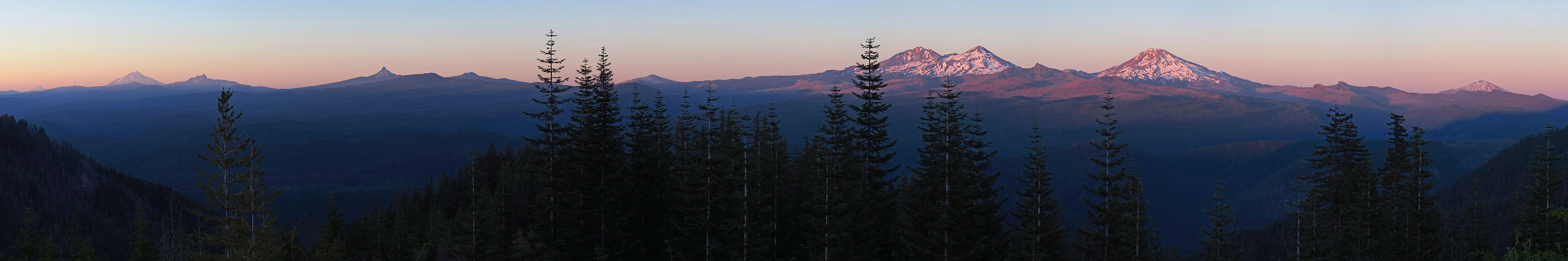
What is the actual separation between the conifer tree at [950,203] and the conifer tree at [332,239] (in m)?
33.8

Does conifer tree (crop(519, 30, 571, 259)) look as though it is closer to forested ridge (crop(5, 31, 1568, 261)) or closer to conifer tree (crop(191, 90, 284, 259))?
forested ridge (crop(5, 31, 1568, 261))

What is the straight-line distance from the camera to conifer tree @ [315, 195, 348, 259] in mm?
57438

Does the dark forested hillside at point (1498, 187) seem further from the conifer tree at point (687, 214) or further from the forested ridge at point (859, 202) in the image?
the conifer tree at point (687, 214)

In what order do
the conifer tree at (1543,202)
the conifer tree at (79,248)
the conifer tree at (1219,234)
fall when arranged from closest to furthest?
the conifer tree at (1219,234)
the conifer tree at (1543,202)
the conifer tree at (79,248)

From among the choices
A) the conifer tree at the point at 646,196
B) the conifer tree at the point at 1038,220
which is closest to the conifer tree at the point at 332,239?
the conifer tree at the point at 646,196

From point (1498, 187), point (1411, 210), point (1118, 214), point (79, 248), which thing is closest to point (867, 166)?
point (1118, 214)

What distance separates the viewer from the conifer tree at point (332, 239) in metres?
57.4

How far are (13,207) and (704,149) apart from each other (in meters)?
195

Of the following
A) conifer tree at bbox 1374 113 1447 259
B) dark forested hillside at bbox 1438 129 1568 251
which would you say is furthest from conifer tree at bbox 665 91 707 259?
dark forested hillside at bbox 1438 129 1568 251

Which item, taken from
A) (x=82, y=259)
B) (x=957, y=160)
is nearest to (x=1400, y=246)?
(x=957, y=160)

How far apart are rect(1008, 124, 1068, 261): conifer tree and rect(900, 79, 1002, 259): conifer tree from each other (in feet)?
5.53

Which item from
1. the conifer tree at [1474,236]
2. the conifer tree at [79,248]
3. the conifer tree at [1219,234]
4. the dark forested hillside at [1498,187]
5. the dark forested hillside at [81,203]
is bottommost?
the dark forested hillside at [81,203]

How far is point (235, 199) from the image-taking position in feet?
94.1

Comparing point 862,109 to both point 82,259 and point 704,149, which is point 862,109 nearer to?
point 704,149
